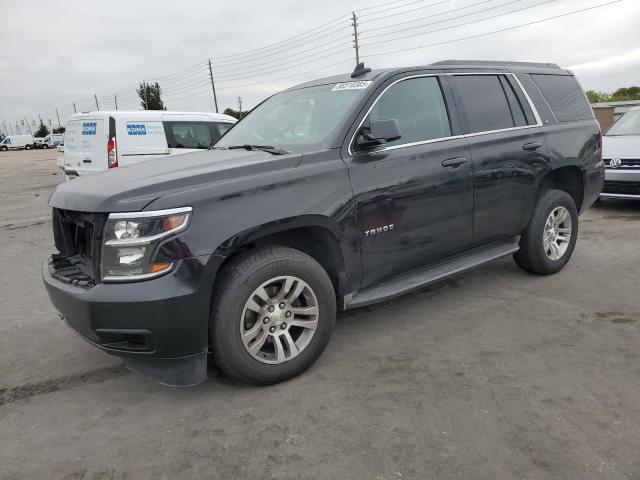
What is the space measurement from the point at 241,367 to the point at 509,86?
3.35m

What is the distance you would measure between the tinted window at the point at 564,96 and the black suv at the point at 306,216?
0.12 ft

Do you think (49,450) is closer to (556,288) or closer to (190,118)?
(556,288)

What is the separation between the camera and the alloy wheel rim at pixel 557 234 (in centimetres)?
475

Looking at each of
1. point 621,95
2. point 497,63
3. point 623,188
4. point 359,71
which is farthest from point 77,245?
point 621,95

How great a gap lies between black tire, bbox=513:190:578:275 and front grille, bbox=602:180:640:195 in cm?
346

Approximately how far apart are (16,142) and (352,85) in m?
70.6

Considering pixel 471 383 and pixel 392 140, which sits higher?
pixel 392 140

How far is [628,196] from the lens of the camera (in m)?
7.75

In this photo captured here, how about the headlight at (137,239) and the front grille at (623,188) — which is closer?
the headlight at (137,239)

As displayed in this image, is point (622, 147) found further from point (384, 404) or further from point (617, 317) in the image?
point (384, 404)

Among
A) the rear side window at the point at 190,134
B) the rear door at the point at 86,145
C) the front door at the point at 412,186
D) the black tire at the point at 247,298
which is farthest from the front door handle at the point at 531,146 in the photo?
the rear door at the point at 86,145

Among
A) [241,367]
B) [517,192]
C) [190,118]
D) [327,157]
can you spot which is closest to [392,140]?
[327,157]

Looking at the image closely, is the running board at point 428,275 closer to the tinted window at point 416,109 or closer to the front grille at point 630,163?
the tinted window at point 416,109

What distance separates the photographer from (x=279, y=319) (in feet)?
9.92
